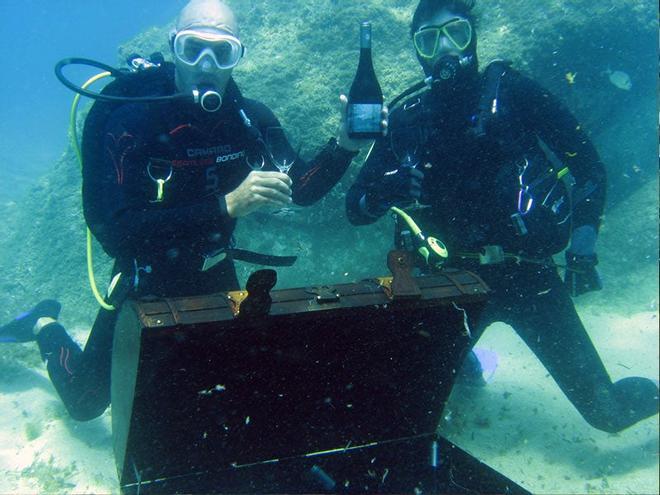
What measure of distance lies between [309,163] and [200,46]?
1.14 m

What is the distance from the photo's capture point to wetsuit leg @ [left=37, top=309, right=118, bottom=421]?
11.3ft

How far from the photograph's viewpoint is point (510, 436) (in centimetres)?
385

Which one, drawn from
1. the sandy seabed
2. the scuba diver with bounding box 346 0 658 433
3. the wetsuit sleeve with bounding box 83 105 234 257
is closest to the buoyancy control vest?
the scuba diver with bounding box 346 0 658 433

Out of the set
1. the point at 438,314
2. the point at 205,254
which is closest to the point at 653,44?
the point at 438,314

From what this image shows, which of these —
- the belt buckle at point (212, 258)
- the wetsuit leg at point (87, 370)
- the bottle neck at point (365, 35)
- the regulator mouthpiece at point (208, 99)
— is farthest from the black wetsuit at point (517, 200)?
the wetsuit leg at point (87, 370)

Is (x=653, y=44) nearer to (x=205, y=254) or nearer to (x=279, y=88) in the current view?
(x=279, y=88)

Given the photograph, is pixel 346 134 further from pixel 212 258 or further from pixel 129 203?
pixel 129 203

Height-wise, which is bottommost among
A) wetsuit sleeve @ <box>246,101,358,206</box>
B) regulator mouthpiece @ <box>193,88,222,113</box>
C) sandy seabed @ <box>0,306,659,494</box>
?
sandy seabed @ <box>0,306,659,494</box>

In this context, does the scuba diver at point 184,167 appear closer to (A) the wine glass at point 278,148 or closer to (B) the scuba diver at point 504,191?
(A) the wine glass at point 278,148

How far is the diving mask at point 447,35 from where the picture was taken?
11.2 feet

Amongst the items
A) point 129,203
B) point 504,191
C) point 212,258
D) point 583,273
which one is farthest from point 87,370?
point 583,273

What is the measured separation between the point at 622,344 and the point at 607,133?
3.17m

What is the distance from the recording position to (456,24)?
3.42 m

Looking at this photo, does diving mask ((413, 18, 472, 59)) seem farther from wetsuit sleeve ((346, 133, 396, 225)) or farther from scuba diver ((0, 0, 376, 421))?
scuba diver ((0, 0, 376, 421))
